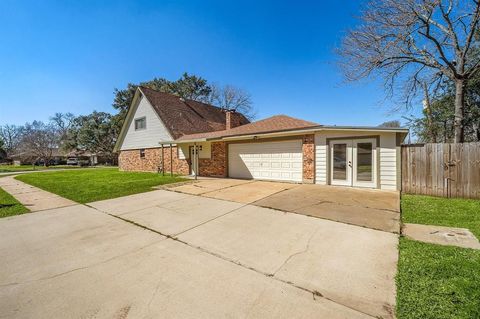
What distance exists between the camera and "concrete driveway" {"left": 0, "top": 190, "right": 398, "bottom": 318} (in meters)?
2.28

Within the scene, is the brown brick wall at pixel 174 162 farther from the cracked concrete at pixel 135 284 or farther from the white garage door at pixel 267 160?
the cracked concrete at pixel 135 284

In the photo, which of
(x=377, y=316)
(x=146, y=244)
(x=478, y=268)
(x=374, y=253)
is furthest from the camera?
(x=146, y=244)

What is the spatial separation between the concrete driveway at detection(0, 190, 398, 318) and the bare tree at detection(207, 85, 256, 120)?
3085cm

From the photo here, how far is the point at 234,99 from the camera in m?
35.1

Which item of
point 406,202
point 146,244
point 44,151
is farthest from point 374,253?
point 44,151

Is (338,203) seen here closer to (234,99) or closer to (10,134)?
(234,99)

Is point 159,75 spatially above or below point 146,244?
above

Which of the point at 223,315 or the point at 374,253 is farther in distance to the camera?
the point at 374,253

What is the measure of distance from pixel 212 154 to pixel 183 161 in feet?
8.51

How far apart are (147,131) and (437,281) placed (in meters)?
18.2

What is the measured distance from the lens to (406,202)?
21.6 feet

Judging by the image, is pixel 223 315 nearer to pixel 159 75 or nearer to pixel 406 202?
pixel 406 202

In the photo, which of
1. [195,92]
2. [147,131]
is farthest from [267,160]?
[195,92]

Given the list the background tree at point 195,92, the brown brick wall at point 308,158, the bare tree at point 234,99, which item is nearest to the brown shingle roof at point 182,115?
the brown brick wall at point 308,158
